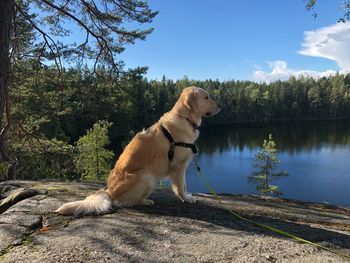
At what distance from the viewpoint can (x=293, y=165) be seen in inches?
1913

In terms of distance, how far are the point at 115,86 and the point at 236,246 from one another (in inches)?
336

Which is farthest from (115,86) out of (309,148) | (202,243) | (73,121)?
(309,148)

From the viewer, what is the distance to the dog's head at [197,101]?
5504 mm

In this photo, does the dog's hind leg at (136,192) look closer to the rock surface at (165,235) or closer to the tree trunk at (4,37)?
the rock surface at (165,235)

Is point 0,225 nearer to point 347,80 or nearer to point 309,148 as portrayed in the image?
point 309,148

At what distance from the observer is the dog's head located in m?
5.50

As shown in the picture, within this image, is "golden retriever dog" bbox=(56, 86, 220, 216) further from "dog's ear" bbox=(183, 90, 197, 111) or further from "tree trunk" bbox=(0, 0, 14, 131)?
"tree trunk" bbox=(0, 0, 14, 131)

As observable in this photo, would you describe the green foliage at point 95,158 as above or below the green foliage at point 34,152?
below

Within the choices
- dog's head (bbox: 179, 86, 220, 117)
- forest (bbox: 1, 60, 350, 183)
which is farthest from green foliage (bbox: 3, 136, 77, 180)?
dog's head (bbox: 179, 86, 220, 117)

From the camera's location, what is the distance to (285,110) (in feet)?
424

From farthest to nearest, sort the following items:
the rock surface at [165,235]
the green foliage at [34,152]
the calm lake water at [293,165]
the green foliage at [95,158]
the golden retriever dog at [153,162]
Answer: the calm lake water at [293,165], the green foliage at [95,158], the green foliage at [34,152], the golden retriever dog at [153,162], the rock surface at [165,235]

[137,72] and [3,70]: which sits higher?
[137,72]

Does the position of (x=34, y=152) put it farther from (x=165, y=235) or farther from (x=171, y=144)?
(x=165, y=235)

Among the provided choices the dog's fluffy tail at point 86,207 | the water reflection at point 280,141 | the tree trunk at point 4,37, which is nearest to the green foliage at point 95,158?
the tree trunk at point 4,37
